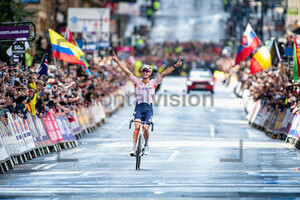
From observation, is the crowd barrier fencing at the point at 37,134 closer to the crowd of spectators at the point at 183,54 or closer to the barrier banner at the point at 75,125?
the barrier banner at the point at 75,125

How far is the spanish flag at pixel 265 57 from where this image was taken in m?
29.8

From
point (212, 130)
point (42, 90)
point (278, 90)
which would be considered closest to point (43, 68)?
point (42, 90)

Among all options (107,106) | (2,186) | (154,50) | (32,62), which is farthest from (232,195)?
(154,50)

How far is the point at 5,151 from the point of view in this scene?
16.8 m

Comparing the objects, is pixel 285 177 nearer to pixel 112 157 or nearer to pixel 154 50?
Result: pixel 112 157

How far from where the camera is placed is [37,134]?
21094 mm

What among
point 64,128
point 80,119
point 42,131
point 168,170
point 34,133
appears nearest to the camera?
point 168,170

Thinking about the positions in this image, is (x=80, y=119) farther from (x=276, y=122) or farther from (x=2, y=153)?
(x=2, y=153)

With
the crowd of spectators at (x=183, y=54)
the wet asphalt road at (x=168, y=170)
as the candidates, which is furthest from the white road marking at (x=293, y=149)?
the crowd of spectators at (x=183, y=54)

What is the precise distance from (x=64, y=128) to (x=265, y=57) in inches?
362

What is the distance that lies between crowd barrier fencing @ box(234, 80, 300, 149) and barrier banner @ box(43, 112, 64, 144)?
7.04 m

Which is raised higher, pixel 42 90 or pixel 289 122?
pixel 42 90

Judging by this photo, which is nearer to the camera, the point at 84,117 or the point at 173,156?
the point at 173,156

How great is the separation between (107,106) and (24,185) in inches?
1059
